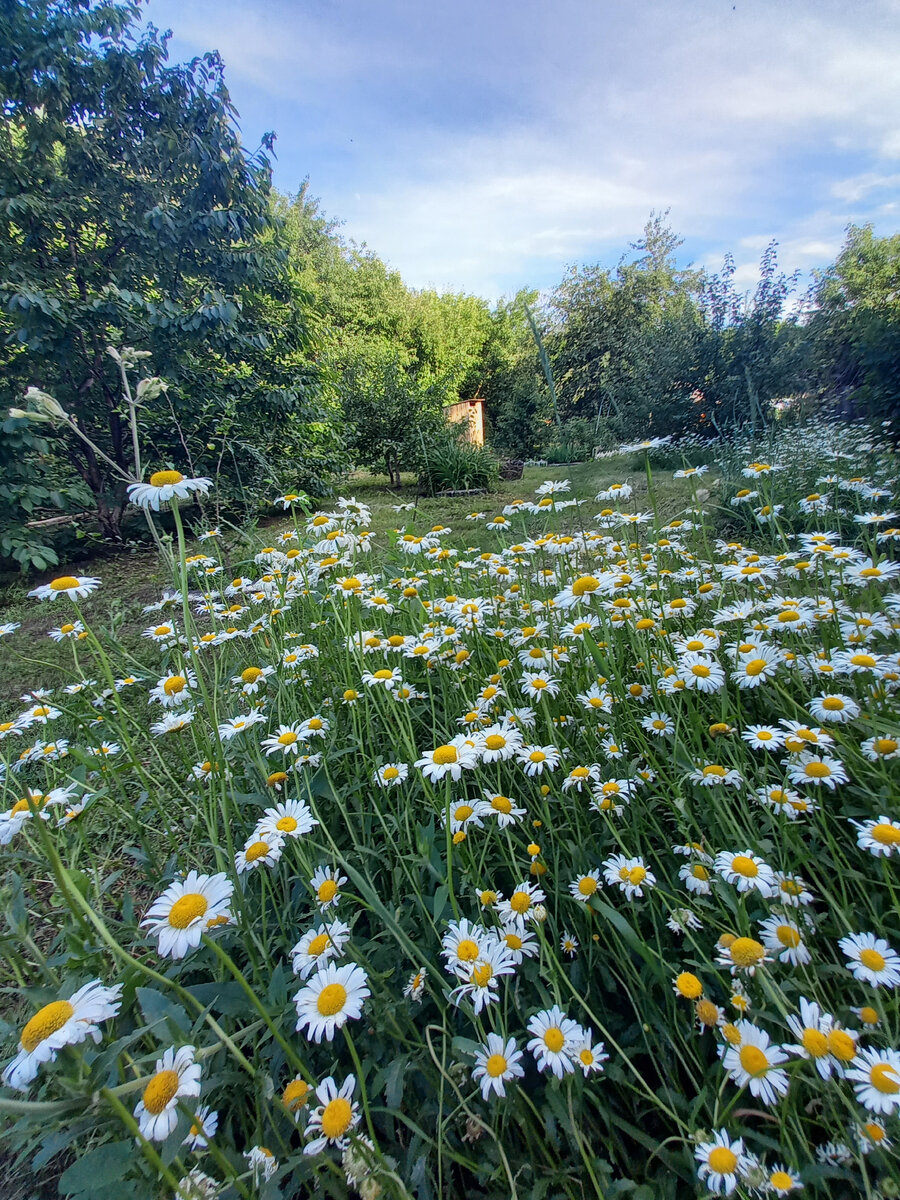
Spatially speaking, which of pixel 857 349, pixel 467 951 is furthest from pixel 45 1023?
pixel 857 349

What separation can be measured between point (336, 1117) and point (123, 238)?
6.20 metres

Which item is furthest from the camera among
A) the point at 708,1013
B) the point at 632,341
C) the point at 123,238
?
the point at 632,341

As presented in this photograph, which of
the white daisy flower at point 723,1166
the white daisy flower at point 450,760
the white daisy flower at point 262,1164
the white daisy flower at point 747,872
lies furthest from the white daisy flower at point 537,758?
the white daisy flower at point 262,1164

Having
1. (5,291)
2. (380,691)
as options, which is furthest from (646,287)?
(380,691)

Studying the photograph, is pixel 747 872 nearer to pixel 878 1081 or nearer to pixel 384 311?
pixel 878 1081

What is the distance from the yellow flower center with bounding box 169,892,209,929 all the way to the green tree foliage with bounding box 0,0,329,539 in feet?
11.7

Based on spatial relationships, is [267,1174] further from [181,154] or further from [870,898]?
[181,154]

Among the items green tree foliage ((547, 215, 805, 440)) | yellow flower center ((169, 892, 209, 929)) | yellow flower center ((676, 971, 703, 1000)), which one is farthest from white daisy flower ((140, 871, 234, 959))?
green tree foliage ((547, 215, 805, 440))

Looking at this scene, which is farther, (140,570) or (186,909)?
(140,570)

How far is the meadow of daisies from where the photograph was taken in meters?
0.57

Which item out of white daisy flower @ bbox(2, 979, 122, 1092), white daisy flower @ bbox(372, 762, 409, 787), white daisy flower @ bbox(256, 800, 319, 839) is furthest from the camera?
white daisy flower @ bbox(372, 762, 409, 787)

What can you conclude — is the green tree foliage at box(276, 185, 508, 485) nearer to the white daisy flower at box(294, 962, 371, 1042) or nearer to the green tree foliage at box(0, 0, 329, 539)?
the green tree foliage at box(0, 0, 329, 539)

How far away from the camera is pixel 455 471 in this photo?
268 inches

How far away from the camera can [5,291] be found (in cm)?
359
